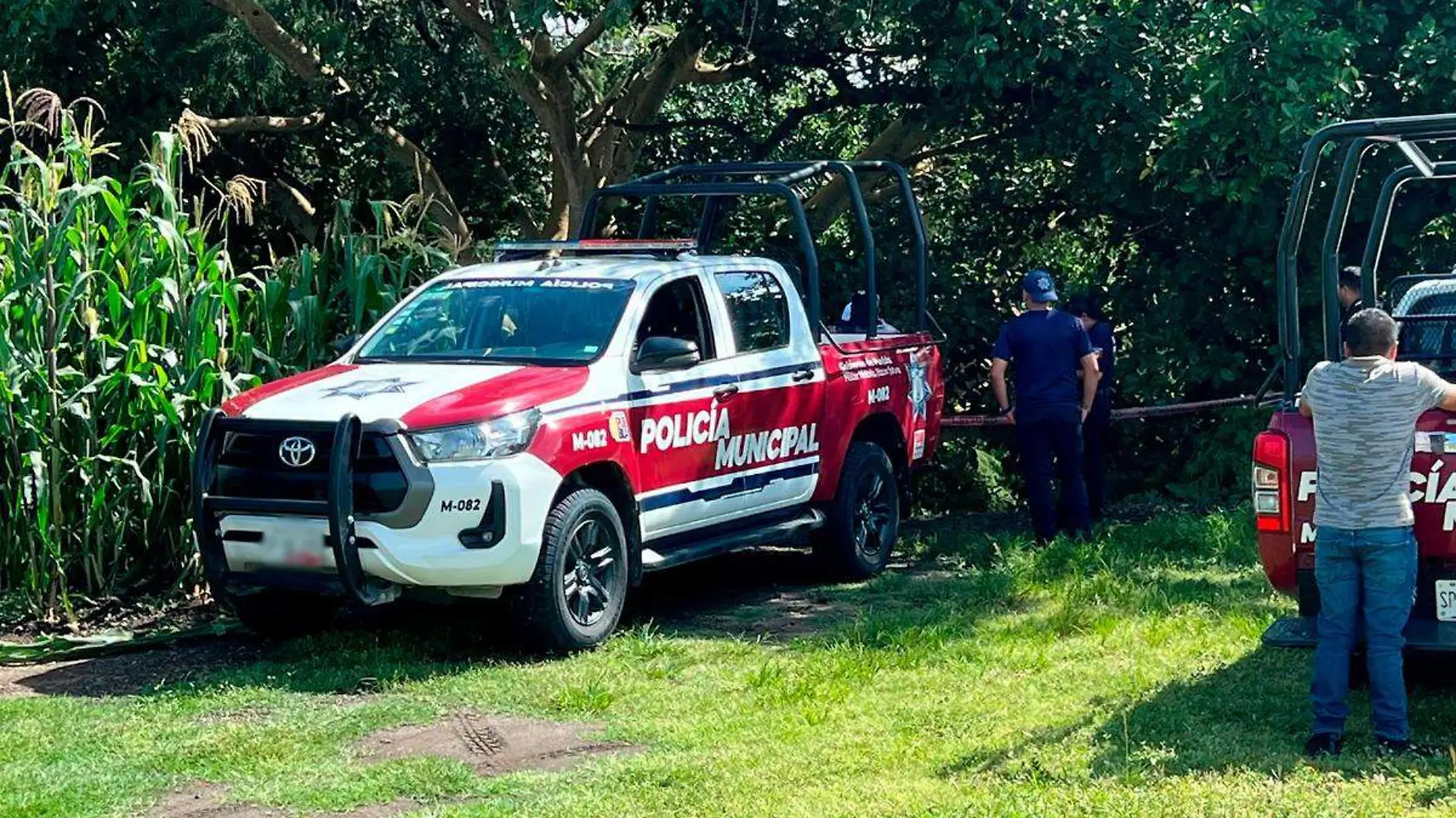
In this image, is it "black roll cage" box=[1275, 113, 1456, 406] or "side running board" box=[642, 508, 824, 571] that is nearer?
"black roll cage" box=[1275, 113, 1456, 406]

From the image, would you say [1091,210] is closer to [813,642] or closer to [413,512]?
[813,642]

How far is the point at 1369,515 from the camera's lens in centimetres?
648

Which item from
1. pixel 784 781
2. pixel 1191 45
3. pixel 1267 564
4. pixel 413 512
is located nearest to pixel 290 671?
pixel 413 512

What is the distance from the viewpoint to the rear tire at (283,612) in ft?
29.5

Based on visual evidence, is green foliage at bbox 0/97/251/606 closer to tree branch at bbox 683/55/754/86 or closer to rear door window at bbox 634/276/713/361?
rear door window at bbox 634/276/713/361

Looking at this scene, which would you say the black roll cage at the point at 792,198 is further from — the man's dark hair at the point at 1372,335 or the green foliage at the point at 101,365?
the man's dark hair at the point at 1372,335

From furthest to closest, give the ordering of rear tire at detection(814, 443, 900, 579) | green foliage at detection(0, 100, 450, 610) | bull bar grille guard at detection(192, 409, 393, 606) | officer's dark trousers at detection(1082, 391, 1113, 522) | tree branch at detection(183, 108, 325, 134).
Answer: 1. tree branch at detection(183, 108, 325, 134)
2. officer's dark trousers at detection(1082, 391, 1113, 522)
3. rear tire at detection(814, 443, 900, 579)
4. green foliage at detection(0, 100, 450, 610)
5. bull bar grille guard at detection(192, 409, 393, 606)

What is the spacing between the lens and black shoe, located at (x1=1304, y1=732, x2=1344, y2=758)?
654 centimetres

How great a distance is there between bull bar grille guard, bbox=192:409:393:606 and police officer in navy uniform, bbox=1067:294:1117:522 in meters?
5.93

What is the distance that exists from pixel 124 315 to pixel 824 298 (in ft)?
19.9

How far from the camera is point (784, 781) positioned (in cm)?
634

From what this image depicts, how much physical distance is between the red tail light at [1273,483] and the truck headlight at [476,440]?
10.1ft

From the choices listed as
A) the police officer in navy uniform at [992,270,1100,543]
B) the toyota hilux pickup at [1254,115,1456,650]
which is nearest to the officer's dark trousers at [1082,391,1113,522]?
the police officer in navy uniform at [992,270,1100,543]

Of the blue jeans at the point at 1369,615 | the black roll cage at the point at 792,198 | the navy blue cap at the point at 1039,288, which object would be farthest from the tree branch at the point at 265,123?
the blue jeans at the point at 1369,615
